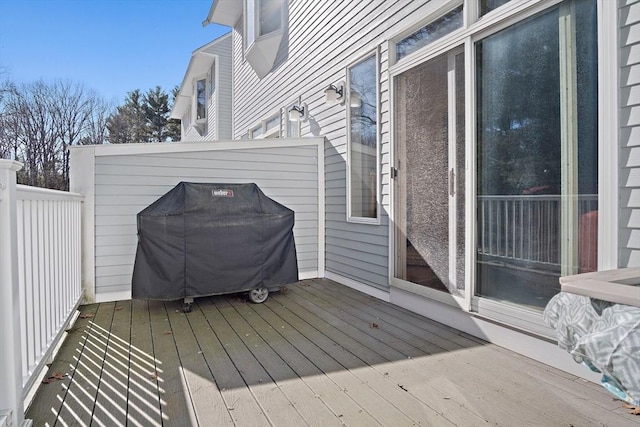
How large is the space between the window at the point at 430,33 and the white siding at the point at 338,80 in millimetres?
140

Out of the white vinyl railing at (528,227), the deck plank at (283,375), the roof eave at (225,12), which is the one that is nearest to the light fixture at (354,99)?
the white vinyl railing at (528,227)

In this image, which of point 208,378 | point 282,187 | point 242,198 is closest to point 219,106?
point 282,187

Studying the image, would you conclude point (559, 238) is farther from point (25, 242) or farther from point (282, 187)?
point (282, 187)

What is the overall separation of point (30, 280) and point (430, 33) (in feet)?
11.4

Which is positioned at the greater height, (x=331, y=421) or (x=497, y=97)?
(x=497, y=97)

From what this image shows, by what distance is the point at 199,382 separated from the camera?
7.25 feet

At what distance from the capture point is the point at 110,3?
45.7 feet

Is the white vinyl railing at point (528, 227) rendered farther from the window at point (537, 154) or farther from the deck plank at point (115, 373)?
the deck plank at point (115, 373)

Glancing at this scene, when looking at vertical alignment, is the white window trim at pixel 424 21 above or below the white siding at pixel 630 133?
above

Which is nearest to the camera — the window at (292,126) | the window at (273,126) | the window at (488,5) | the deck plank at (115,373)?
the deck plank at (115,373)

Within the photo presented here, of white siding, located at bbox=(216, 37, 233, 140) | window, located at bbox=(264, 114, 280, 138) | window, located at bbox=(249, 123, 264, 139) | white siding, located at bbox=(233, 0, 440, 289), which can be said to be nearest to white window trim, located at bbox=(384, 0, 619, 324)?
white siding, located at bbox=(233, 0, 440, 289)

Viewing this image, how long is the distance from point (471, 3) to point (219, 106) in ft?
30.0

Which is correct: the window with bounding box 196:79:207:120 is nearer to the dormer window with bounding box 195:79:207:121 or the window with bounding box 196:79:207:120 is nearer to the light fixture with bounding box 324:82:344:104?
the dormer window with bounding box 195:79:207:121

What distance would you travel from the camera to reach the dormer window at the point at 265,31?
21.7ft
